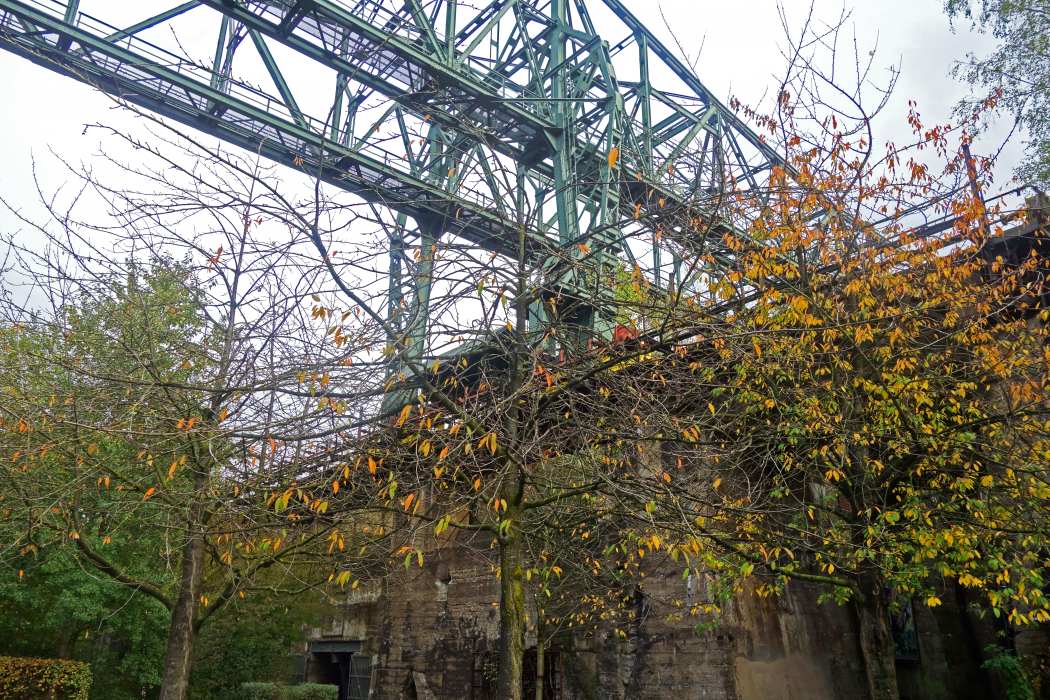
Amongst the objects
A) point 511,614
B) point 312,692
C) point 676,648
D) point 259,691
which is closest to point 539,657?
point 676,648

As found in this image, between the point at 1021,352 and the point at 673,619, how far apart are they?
5.44 meters

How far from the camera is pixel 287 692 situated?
48.8 ft

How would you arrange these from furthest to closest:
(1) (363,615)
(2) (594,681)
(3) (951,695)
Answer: (1) (363,615) < (3) (951,695) < (2) (594,681)

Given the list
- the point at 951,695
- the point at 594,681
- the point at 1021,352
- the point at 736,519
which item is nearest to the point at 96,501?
the point at 594,681

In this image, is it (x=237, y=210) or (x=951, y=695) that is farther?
(x=951, y=695)

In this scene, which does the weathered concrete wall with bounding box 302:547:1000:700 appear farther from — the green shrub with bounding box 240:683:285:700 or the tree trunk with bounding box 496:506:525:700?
the tree trunk with bounding box 496:506:525:700

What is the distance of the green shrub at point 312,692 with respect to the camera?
1502 centimetres

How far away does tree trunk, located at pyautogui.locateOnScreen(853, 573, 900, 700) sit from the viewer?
26.0 feet

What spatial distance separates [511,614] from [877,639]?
4719mm

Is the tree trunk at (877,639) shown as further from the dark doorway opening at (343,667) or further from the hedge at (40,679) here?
the hedge at (40,679)

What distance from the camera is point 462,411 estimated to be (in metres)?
5.52

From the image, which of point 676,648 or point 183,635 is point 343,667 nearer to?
point 183,635

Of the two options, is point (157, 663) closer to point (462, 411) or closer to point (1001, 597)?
point (462, 411)

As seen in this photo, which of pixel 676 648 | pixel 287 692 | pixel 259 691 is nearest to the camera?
pixel 676 648
